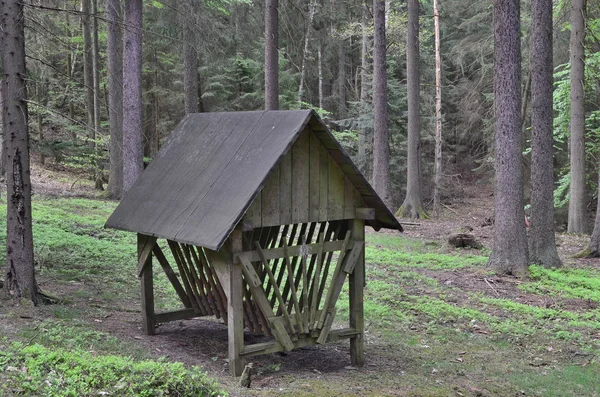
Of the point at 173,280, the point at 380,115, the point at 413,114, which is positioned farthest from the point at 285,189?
the point at 413,114

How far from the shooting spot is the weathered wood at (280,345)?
7.09 metres

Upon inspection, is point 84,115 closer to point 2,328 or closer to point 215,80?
point 215,80

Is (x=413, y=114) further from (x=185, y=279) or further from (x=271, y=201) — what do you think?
(x=271, y=201)

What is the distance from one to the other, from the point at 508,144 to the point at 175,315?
8201 millimetres

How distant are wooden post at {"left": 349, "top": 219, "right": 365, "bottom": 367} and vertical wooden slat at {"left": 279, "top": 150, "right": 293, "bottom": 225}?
3.74ft

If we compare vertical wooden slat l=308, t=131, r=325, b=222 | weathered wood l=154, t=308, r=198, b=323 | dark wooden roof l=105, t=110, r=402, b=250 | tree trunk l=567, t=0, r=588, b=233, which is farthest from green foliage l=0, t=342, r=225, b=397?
tree trunk l=567, t=0, r=588, b=233

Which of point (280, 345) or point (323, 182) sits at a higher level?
point (323, 182)

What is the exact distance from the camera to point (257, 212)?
6867 millimetres

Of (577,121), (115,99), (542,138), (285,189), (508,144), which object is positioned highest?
(115,99)

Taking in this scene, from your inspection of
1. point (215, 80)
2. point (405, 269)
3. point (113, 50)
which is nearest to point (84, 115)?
point (215, 80)

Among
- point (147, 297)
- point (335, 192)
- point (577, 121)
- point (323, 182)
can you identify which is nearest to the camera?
point (323, 182)

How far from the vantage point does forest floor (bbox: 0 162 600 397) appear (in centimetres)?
724

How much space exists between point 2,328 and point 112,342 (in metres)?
1.25

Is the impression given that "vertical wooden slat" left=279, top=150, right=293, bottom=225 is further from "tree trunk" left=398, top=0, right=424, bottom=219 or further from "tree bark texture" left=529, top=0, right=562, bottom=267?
"tree trunk" left=398, top=0, right=424, bottom=219
